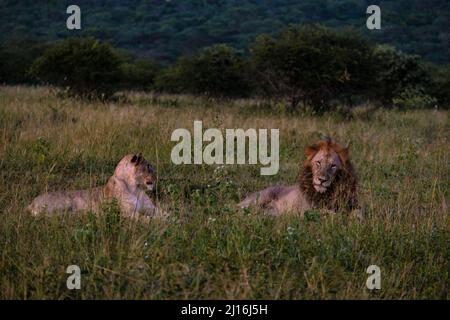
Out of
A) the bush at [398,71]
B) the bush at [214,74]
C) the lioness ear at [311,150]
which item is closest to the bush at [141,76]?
the bush at [214,74]

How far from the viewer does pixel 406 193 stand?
7801mm

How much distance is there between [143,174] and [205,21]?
6342 cm

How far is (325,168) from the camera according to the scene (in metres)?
7.00

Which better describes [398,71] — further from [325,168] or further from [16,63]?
[325,168]

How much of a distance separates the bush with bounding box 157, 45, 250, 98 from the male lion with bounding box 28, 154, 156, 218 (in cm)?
1798

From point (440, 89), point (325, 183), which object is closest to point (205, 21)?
point (440, 89)

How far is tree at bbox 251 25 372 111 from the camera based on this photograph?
788 inches

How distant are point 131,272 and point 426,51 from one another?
55632 millimetres

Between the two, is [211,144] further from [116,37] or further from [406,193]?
[116,37]

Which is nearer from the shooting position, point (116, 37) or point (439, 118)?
point (439, 118)

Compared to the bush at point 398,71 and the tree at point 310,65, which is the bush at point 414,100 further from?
the bush at point 398,71

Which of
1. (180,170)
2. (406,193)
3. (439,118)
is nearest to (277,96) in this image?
(439,118)

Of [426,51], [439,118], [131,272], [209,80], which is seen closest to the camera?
[131,272]

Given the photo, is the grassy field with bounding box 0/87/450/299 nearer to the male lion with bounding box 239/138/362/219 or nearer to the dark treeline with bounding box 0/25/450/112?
the male lion with bounding box 239/138/362/219
